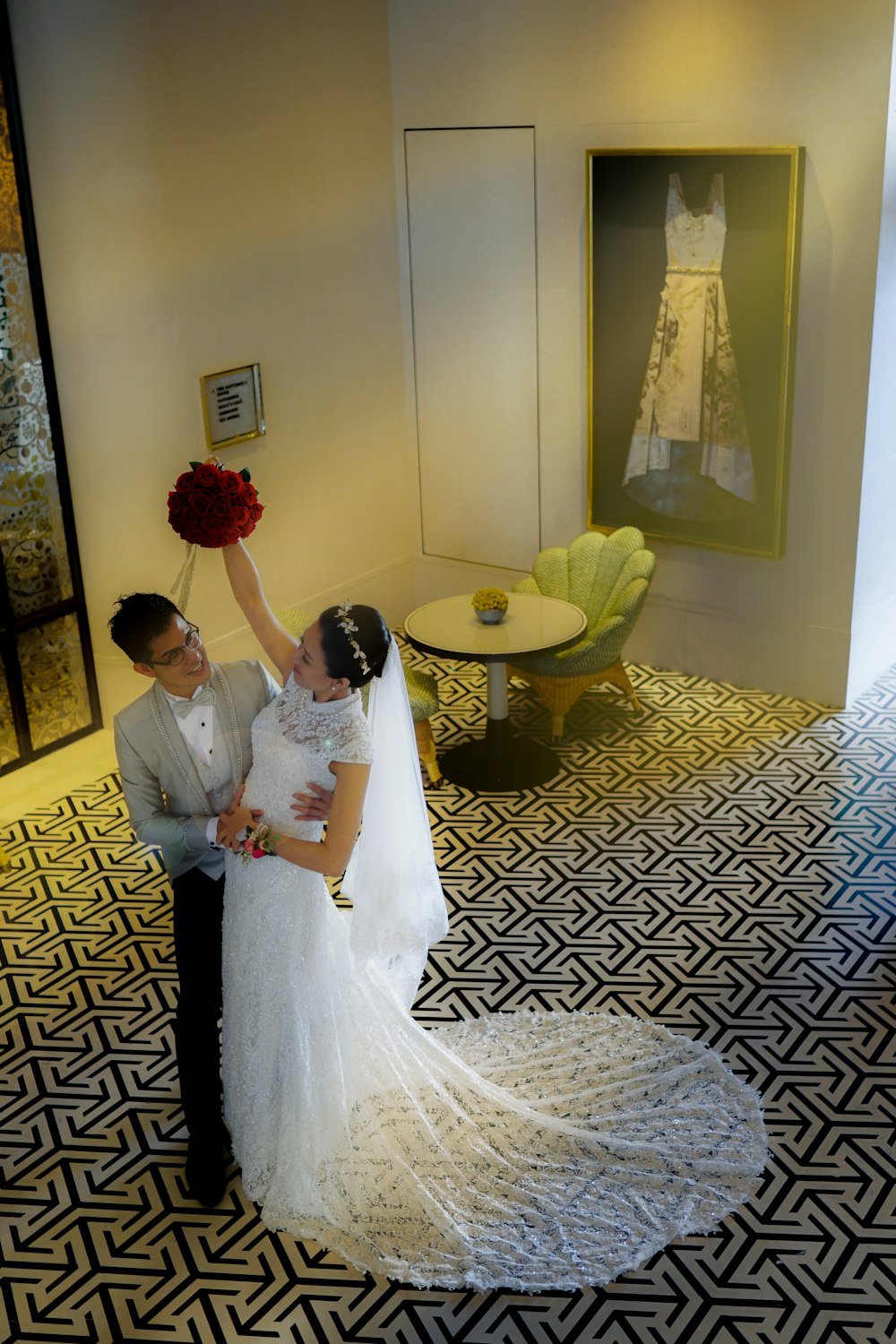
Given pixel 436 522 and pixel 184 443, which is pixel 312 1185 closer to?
pixel 184 443

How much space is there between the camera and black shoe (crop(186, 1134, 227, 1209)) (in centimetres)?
390

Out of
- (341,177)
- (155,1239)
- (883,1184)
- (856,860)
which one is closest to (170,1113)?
(155,1239)

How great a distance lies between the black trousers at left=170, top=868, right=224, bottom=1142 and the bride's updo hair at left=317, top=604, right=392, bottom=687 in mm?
755

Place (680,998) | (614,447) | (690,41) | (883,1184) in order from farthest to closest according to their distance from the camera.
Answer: (614,447), (690,41), (680,998), (883,1184)

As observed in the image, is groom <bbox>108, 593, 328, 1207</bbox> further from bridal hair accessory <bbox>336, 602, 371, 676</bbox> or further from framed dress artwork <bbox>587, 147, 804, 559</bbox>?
framed dress artwork <bbox>587, 147, 804, 559</bbox>

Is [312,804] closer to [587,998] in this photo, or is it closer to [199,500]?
[199,500]

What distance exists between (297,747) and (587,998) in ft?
5.72

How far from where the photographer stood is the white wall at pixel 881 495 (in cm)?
612

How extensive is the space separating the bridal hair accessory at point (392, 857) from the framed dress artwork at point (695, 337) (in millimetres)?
3351

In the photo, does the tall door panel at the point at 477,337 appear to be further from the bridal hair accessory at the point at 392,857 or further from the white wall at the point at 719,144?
the bridal hair accessory at the point at 392,857

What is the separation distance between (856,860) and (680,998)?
124 centimetres

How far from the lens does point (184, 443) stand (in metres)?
→ 6.70

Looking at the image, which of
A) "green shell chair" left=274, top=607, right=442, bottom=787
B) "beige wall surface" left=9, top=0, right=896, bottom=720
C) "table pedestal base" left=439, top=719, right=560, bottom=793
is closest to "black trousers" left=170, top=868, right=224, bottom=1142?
"green shell chair" left=274, top=607, right=442, bottom=787

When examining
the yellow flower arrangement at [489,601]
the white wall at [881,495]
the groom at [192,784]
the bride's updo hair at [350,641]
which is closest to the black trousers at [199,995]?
the groom at [192,784]
